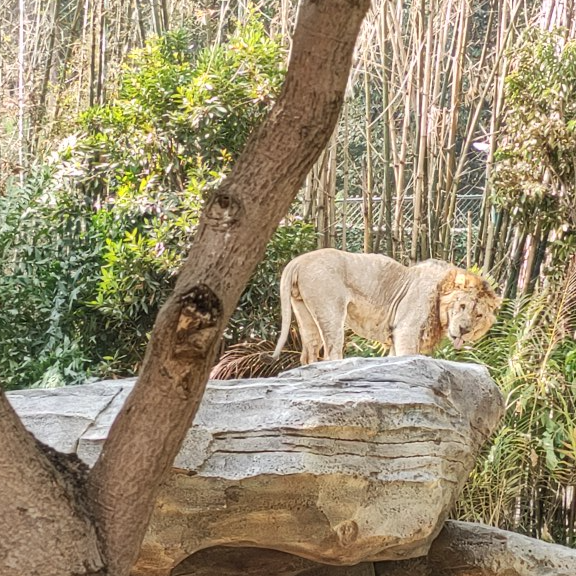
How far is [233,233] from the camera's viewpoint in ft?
6.91

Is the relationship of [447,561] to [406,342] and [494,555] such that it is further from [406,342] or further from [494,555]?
[406,342]

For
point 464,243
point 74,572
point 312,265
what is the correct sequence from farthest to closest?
1. point 464,243
2. point 312,265
3. point 74,572

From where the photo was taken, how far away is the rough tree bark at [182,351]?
6.73 feet

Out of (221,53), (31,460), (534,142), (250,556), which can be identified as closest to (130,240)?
(221,53)

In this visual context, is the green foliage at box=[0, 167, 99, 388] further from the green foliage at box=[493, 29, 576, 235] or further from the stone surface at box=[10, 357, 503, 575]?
the stone surface at box=[10, 357, 503, 575]

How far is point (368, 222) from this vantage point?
665 cm

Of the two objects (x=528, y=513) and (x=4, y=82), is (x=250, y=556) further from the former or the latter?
(x=4, y=82)

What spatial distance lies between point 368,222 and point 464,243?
5.28ft

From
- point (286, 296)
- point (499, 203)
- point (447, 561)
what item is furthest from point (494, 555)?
point (499, 203)

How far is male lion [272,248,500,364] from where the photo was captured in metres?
4.87

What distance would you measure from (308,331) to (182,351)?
296cm

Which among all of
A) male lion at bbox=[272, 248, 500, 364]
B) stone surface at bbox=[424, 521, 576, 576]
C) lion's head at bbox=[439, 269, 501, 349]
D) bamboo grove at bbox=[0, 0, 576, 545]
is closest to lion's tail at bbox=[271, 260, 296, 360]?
male lion at bbox=[272, 248, 500, 364]

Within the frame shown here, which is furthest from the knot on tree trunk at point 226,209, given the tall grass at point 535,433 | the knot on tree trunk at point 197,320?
the tall grass at point 535,433

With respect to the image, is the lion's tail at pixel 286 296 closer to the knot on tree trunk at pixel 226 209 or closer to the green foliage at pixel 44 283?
the green foliage at pixel 44 283
